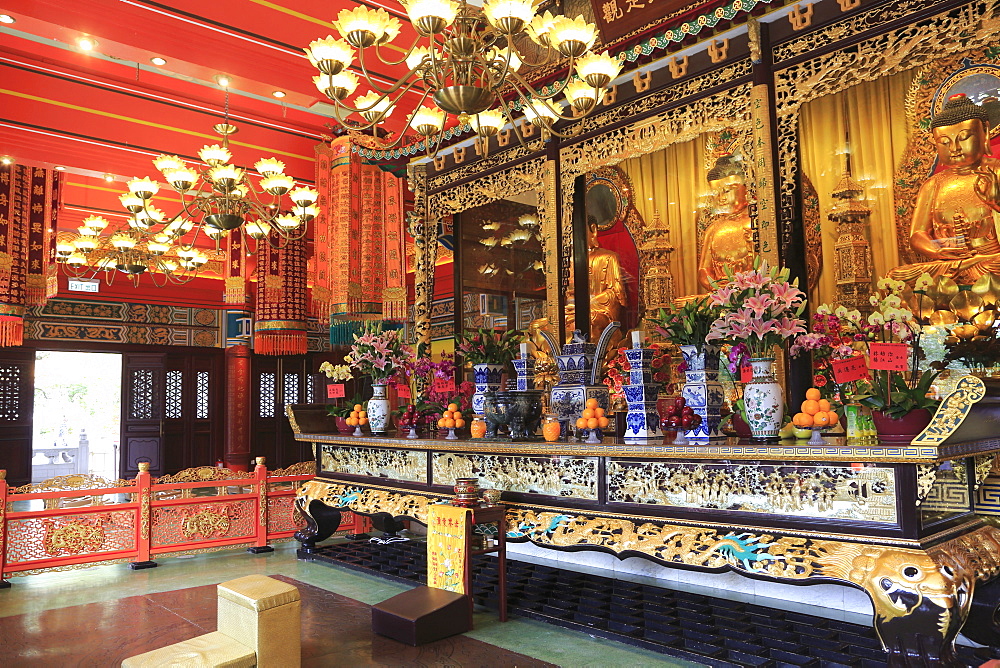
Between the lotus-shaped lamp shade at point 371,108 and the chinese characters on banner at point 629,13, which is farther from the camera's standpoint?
the chinese characters on banner at point 629,13

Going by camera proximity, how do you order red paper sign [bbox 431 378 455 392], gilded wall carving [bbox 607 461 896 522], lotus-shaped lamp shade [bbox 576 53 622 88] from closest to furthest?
gilded wall carving [bbox 607 461 896 522], lotus-shaped lamp shade [bbox 576 53 622 88], red paper sign [bbox 431 378 455 392]

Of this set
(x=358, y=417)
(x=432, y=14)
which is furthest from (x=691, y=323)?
(x=358, y=417)

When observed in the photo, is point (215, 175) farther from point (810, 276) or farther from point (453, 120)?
point (810, 276)

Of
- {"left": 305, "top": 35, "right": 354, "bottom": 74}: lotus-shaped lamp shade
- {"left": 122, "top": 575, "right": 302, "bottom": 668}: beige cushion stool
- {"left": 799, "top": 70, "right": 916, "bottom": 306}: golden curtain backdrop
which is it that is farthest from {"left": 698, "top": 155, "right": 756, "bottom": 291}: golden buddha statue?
{"left": 122, "top": 575, "right": 302, "bottom": 668}: beige cushion stool

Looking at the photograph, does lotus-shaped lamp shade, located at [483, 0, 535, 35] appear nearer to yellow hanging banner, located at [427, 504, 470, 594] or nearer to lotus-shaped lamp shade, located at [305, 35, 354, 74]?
lotus-shaped lamp shade, located at [305, 35, 354, 74]

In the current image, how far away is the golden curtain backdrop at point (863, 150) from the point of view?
4320mm

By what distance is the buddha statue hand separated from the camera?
3.85 metres

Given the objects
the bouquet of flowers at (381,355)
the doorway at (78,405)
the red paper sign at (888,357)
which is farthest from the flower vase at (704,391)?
the doorway at (78,405)

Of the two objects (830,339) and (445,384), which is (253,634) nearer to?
(445,384)

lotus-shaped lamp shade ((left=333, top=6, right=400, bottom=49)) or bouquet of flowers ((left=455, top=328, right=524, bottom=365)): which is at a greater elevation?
lotus-shaped lamp shade ((left=333, top=6, right=400, bottom=49))

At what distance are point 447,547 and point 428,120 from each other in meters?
2.19

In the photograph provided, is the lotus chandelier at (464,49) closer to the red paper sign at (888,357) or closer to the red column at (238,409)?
the red paper sign at (888,357)

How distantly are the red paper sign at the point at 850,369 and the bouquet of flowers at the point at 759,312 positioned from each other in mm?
217

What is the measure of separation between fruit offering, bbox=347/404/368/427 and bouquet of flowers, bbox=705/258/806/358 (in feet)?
9.66
